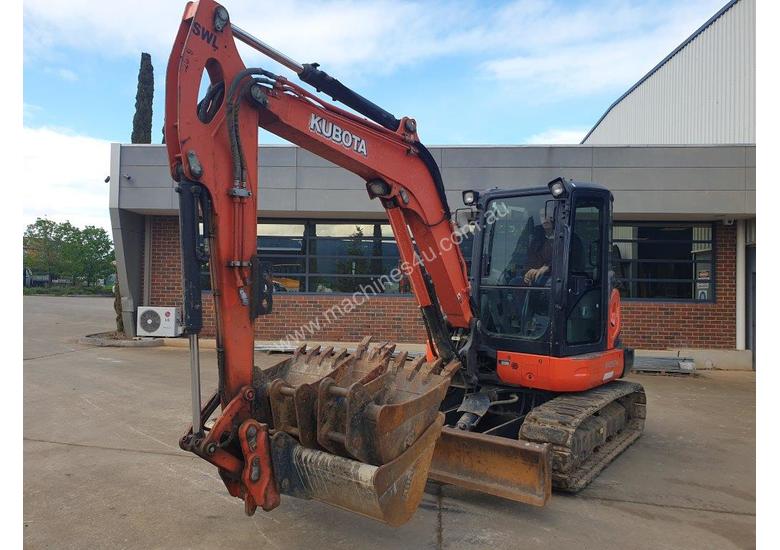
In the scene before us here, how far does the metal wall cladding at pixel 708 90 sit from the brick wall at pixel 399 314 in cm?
344

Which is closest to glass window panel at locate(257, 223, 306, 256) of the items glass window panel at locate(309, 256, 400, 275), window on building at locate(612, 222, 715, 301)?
glass window panel at locate(309, 256, 400, 275)

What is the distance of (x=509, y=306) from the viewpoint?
18.8 ft

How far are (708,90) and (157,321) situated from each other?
1564 centimetres

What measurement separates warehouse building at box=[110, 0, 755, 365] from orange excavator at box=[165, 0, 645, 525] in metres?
A: 6.52

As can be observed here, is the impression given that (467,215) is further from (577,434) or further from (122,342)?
(122,342)

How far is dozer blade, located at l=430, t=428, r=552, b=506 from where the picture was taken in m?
4.25

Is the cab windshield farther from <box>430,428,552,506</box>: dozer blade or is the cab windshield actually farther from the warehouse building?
the warehouse building

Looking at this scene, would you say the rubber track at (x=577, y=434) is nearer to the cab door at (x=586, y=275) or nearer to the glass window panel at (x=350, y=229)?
the cab door at (x=586, y=275)

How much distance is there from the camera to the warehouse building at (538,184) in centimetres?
1162

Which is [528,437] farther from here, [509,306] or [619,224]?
[619,224]

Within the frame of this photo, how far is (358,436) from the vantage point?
329 centimetres

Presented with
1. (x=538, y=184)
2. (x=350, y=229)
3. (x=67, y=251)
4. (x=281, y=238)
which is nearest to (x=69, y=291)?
(x=67, y=251)

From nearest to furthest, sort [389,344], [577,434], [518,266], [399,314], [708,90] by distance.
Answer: [389,344] → [577,434] → [518,266] → [399,314] → [708,90]

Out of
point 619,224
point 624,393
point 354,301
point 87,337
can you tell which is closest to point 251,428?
point 624,393
